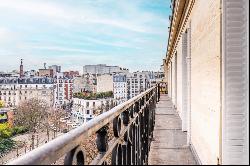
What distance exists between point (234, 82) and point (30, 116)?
85081mm

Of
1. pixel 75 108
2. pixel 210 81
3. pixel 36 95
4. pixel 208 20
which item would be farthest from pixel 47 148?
pixel 36 95

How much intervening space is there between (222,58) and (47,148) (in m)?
1.88

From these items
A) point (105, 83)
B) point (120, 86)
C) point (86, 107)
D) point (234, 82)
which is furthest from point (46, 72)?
point (234, 82)

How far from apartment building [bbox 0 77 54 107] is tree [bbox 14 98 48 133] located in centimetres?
3978

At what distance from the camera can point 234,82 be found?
104 inches

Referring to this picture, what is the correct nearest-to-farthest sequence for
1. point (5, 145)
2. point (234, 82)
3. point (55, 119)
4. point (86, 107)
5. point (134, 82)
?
1. point (234, 82)
2. point (5, 145)
3. point (55, 119)
4. point (86, 107)
5. point (134, 82)

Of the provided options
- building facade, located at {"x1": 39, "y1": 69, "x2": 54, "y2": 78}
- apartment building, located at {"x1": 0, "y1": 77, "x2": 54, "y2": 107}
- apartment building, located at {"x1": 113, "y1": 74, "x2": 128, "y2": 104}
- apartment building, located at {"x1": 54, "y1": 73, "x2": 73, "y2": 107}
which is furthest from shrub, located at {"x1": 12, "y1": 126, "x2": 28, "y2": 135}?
building facade, located at {"x1": 39, "y1": 69, "x2": 54, "y2": 78}

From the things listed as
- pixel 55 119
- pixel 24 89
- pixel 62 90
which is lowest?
pixel 55 119

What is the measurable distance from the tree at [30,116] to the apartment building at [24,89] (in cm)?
3978

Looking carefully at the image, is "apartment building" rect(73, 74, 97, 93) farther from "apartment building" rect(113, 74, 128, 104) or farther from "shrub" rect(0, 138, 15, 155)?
"shrub" rect(0, 138, 15, 155)


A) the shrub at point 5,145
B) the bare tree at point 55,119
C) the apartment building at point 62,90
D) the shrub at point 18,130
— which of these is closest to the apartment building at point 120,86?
the apartment building at point 62,90

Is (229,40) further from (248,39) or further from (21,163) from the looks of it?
(21,163)

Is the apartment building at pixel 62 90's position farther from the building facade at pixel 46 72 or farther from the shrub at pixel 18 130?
the shrub at pixel 18 130

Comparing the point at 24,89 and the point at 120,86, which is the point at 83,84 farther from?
the point at 24,89
